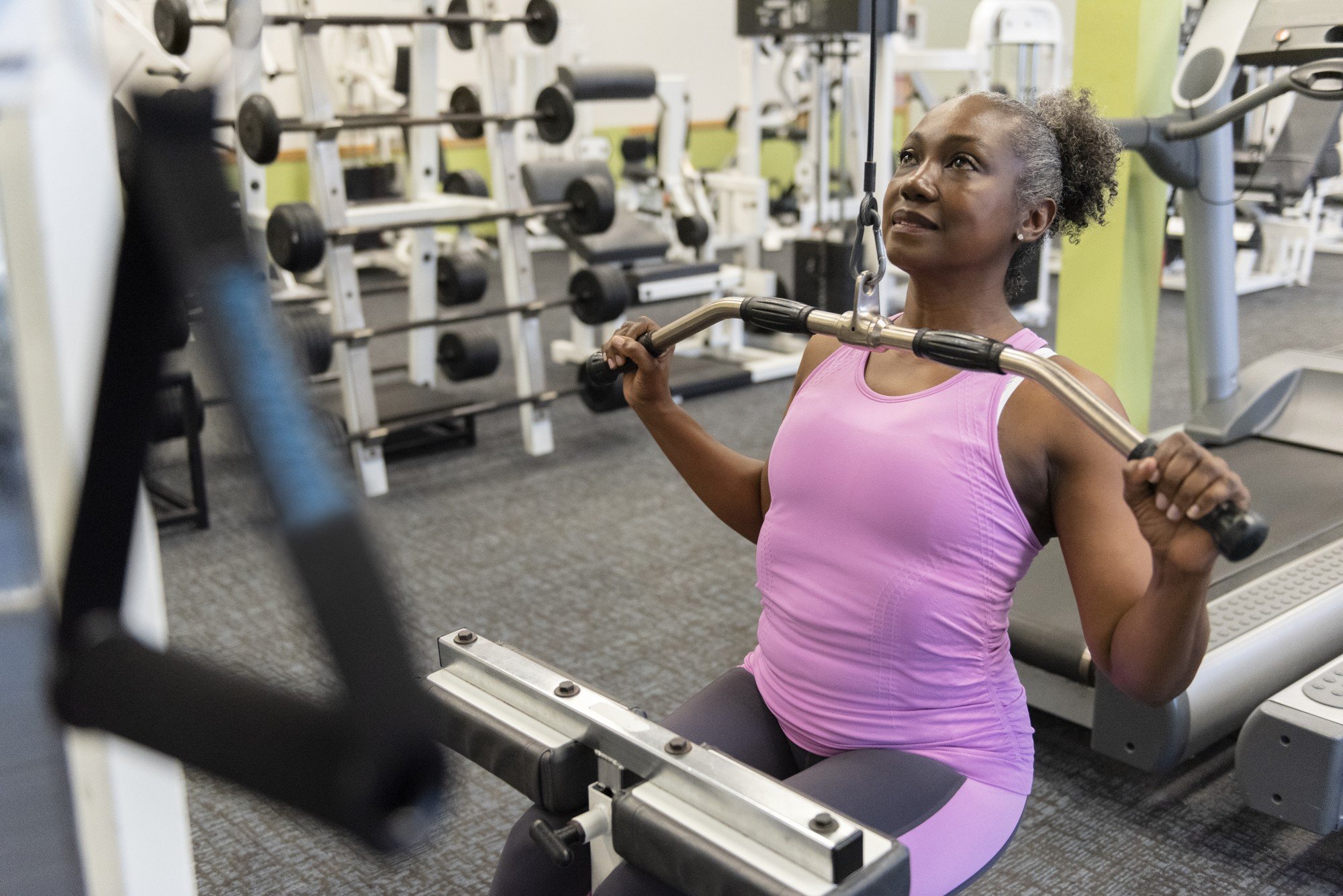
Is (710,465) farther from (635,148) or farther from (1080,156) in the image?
(635,148)

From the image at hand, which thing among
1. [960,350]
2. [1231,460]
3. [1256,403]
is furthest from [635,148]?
[960,350]

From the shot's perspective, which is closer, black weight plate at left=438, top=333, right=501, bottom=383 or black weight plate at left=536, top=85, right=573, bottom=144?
black weight plate at left=536, top=85, right=573, bottom=144

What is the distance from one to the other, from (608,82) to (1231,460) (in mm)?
2559

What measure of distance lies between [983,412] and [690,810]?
1.76 feet

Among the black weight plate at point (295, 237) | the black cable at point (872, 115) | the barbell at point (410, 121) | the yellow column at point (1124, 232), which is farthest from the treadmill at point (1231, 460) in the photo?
the black weight plate at point (295, 237)

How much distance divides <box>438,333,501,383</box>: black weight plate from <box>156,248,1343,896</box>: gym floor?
0.96ft

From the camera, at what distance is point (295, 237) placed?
342 cm

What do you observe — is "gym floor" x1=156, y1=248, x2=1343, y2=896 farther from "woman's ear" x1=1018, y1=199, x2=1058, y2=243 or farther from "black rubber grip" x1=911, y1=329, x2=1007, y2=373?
"woman's ear" x1=1018, y1=199, x2=1058, y2=243

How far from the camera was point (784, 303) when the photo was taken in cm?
130

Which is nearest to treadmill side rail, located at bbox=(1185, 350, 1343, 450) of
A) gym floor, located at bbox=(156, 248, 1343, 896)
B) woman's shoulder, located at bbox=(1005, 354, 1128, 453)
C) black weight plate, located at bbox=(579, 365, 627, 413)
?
gym floor, located at bbox=(156, 248, 1343, 896)

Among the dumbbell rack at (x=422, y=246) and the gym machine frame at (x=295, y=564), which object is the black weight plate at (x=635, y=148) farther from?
the gym machine frame at (x=295, y=564)

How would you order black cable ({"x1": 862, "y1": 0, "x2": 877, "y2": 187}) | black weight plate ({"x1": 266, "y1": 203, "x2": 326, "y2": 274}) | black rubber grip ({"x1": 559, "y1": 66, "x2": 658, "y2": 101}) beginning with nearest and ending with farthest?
black cable ({"x1": 862, "y1": 0, "x2": 877, "y2": 187}) → black weight plate ({"x1": 266, "y1": 203, "x2": 326, "y2": 274}) → black rubber grip ({"x1": 559, "y1": 66, "x2": 658, "y2": 101})

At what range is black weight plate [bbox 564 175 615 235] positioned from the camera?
4.09 m

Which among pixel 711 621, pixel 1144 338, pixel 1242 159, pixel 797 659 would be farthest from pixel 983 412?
pixel 1242 159
